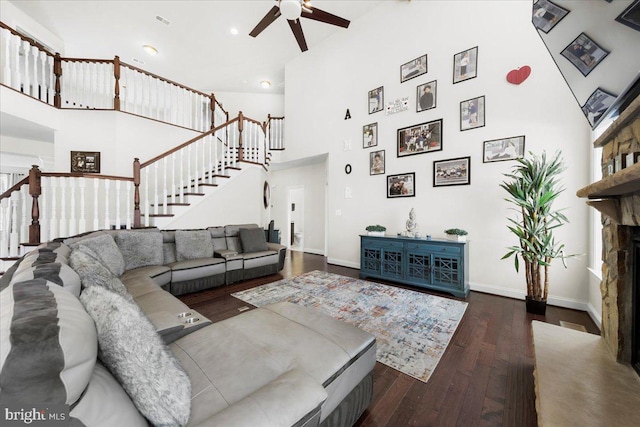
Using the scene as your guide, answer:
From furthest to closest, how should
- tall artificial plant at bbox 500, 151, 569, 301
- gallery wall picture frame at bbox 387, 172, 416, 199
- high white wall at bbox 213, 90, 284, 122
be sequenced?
high white wall at bbox 213, 90, 284, 122 → gallery wall picture frame at bbox 387, 172, 416, 199 → tall artificial plant at bbox 500, 151, 569, 301

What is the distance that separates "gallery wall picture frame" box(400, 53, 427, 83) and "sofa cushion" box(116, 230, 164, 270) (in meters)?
4.54

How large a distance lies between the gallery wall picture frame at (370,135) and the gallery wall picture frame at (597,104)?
9.63 ft

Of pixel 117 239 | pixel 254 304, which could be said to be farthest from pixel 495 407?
pixel 117 239

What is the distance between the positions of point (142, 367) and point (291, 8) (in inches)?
148

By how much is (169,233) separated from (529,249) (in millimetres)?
4636

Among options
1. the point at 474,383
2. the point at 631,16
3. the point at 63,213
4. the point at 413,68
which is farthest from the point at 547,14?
the point at 63,213

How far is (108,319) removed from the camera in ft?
2.47

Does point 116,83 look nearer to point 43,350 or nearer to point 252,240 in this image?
point 252,240

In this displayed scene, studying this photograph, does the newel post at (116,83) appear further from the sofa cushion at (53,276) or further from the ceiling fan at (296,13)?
the sofa cushion at (53,276)

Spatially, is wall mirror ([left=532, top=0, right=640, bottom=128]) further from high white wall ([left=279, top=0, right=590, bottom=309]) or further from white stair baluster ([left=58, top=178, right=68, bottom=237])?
white stair baluster ([left=58, top=178, right=68, bottom=237])

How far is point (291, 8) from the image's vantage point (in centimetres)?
296

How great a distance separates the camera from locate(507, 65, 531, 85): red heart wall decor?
2990mm

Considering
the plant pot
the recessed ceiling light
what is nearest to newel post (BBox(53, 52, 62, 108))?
the recessed ceiling light

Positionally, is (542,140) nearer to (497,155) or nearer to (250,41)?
(497,155)
